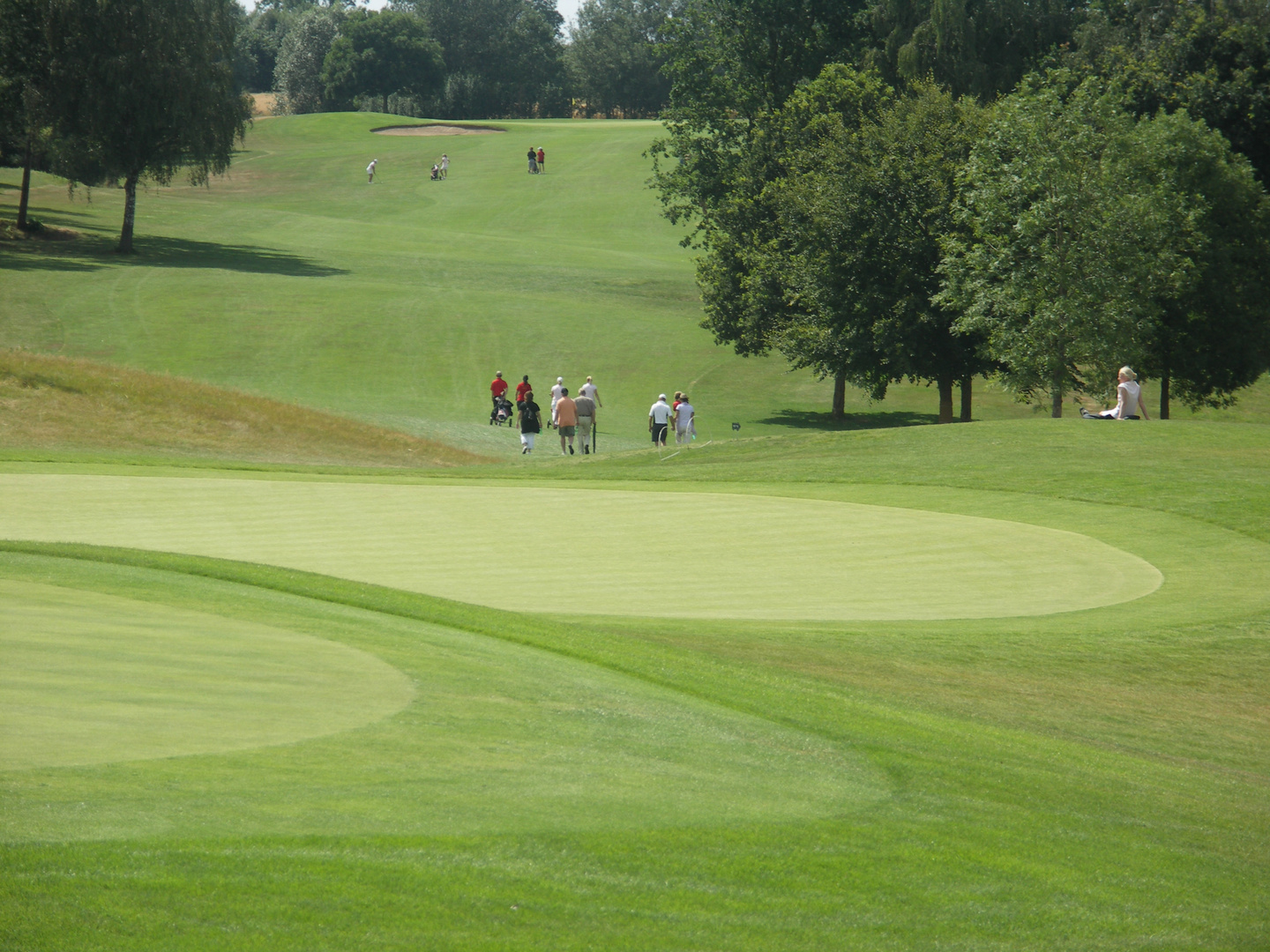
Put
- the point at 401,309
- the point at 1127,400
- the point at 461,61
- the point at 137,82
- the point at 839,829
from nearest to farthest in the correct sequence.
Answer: the point at 839,829 → the point at 1127,400 → the point at 137,82 → the point at 401,309 → the point at 461,61

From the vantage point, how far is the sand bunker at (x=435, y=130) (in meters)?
121

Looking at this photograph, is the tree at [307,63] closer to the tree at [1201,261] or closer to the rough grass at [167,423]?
the rough grass at [167,423]

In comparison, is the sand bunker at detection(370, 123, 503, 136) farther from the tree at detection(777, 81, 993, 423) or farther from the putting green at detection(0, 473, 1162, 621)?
the putting green at detection(0, 473, 1162, 621)

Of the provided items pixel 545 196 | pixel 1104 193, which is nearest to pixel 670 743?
pixel 1104 193

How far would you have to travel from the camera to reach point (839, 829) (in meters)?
5.43

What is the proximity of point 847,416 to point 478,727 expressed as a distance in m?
44.6

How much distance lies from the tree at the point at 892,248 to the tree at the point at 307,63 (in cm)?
12297

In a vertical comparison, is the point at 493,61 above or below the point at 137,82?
above

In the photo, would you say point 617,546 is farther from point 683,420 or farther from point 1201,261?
point 1201,261

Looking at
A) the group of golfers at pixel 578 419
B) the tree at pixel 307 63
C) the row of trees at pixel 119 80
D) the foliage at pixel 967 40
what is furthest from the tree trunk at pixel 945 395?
the tree at pixel 307 63

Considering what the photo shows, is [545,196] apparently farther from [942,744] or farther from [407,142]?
[942,744]

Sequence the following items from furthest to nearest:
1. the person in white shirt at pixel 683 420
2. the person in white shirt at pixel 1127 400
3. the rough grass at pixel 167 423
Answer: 1. the person in white shirt at pixel 683 420
2. the rough grass at pixel 167 423
3. the person in white shirt at pixel 1127 400

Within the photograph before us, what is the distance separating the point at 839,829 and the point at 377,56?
499 ft

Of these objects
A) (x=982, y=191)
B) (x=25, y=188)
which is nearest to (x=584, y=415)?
(x=982, y=191)
